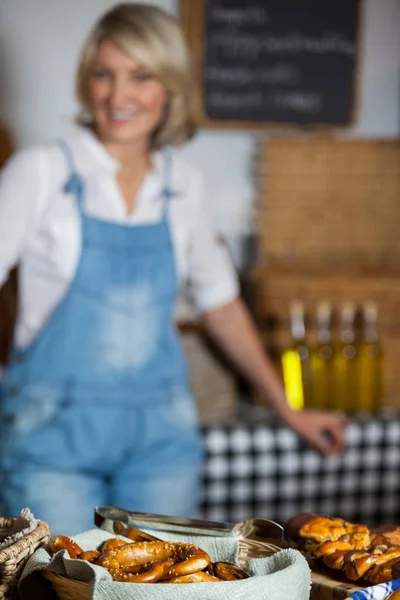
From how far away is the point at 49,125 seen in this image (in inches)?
115

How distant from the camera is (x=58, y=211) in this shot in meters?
1.83

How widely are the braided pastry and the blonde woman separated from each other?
0.68m

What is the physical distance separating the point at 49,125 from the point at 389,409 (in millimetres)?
1363

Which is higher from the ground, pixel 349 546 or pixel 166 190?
pixel 166 190

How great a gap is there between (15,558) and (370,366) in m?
1.88

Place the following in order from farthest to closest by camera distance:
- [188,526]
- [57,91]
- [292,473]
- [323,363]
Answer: [57,91] → [323,363] → [292,473] → [188,526]

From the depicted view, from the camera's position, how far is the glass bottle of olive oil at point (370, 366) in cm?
268

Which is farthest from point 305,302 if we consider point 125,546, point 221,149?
point 125,546

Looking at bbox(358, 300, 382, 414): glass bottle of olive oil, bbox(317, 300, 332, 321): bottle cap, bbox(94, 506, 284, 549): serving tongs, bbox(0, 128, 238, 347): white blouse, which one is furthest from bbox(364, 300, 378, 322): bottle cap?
bbox(94, 506, 284, 549): serving tongs

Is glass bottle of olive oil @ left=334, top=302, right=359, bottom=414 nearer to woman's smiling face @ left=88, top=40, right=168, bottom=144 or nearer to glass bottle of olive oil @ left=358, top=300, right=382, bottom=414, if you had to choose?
glass bottle of olive oil @ left=358, top=300, right=382, bottom=414

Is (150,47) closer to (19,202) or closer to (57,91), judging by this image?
(19,202)

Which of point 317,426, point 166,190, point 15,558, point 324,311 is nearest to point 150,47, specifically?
point 166,190

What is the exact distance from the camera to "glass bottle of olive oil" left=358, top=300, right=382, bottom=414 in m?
2.68

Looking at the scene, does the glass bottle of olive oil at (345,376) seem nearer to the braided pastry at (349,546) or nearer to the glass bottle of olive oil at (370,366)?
the glass bottle of olive oil at (370,366)
